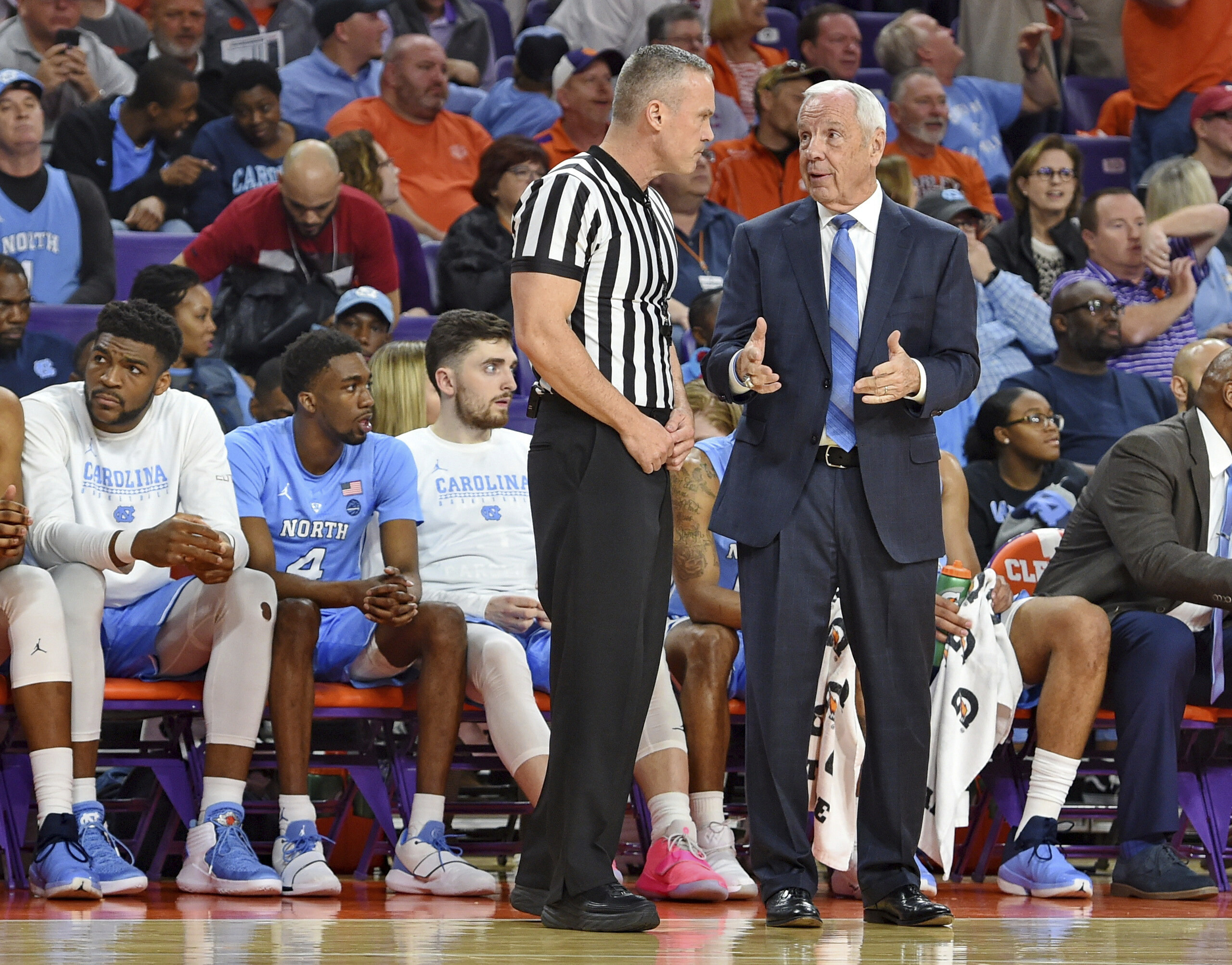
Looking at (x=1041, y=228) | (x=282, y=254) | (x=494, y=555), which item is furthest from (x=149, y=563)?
(x=1041, y=228)

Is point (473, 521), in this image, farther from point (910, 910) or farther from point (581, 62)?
point (581, 62)

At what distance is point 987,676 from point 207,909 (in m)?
1.90

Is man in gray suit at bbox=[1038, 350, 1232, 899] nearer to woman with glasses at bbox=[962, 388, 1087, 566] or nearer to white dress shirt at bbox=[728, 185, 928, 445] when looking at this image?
woman with glasses at bbox=[962, 388, 1087, 566]

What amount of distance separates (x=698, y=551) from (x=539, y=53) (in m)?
4.47

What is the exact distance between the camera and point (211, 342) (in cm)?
577

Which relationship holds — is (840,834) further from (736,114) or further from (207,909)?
(736,114)

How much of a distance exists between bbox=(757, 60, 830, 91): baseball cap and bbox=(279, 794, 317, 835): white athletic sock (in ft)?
16.0

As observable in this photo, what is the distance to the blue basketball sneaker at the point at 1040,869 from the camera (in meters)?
3.70

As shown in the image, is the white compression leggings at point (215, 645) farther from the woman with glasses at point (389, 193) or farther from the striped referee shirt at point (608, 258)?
the woman with glasses at point (389, 193)

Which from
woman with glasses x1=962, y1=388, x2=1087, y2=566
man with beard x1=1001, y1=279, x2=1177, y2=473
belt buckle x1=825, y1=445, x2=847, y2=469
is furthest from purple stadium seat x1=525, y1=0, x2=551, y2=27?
belt buckle x1=825, y1=445, x2=847, y2=469

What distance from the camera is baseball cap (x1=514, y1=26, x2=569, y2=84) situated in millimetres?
7730

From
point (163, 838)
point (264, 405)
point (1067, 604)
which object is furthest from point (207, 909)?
point (264, 405)

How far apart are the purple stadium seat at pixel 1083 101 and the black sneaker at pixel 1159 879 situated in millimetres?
6530

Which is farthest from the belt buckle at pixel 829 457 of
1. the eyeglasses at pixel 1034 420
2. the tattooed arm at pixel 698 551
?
the eyeglasses at pixel 1034 420
